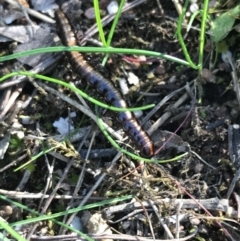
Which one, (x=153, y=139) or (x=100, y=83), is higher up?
(x=100, y=83)

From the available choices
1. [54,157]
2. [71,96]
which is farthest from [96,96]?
[54,157]

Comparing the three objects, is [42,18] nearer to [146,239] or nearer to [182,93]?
[182,93]

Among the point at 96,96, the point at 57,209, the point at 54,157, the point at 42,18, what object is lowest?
the point at 57,209
